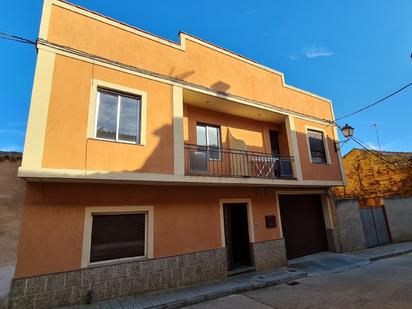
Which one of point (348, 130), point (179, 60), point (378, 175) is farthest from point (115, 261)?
point (378, 175)

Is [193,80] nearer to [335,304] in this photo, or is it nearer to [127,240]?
[127,240]

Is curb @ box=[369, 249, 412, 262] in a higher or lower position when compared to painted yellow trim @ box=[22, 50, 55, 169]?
lower

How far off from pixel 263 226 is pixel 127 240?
5.37 m

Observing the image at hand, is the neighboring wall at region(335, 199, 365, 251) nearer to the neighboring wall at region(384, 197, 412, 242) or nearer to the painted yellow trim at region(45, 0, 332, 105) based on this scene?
the neighboring wall at region(384, 197, 412, 242)

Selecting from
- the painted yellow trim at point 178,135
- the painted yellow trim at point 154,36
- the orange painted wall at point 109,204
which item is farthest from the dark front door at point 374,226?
the painted yellow trim at point 178,135

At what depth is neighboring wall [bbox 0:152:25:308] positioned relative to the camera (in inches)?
209

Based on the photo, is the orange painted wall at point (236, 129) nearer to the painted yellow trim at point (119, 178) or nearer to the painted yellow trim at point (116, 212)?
the painted yellow trim at point (119, 178)

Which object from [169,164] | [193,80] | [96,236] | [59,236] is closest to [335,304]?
[169,164]

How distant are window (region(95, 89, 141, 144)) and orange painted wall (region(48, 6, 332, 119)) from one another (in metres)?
1.16

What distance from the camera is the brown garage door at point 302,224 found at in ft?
35.7

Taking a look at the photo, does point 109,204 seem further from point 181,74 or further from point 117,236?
point 181,74

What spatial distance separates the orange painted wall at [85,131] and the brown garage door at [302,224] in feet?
22.0

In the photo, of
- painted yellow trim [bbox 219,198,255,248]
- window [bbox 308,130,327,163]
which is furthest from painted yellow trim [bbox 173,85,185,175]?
window [bbox 308,130,327,163]

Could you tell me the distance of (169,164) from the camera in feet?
23.4
